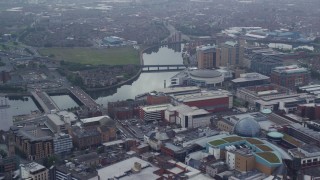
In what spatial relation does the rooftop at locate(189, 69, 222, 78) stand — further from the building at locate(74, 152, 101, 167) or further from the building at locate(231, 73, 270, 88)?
the building at locate(74, 152, 101, 167)

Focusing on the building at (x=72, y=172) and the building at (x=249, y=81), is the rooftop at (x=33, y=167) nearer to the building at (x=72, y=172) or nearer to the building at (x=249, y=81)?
the building at (x=72, y=172)

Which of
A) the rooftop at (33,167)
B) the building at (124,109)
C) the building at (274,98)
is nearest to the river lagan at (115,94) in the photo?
the building at (124,109)

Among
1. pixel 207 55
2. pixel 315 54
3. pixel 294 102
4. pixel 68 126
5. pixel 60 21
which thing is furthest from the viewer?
pixel 60 21

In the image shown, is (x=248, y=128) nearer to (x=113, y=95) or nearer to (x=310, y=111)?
(x=310, y=111)

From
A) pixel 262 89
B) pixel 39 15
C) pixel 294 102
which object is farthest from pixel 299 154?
pixel 39 15

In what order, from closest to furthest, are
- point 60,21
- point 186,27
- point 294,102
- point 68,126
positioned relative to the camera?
1. point 68,126
2. point 294,102
3. point 186,27
4. point 60,21

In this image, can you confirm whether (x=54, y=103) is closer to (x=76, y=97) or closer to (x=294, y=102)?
(x=76, y=97)
